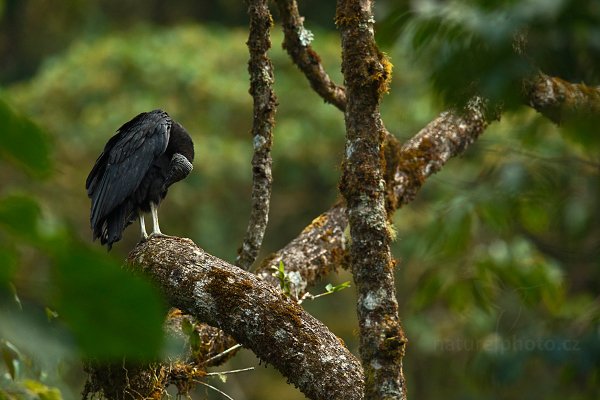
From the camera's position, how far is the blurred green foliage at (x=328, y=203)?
0.60 m

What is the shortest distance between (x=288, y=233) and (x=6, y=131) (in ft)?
34.3

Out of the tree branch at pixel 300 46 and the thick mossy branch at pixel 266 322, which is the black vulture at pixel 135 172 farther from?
the thick mossy branch at pixel 266 322

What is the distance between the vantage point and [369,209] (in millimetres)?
2516

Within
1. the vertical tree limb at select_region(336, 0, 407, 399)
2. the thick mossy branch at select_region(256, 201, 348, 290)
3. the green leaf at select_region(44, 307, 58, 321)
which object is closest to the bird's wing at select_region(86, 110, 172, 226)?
the thick mossy branch at select_region(256, 201, 348, 290)

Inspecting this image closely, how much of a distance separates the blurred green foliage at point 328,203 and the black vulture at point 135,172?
445 millimetres

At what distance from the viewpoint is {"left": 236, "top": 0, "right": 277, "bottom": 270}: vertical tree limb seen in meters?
3.47

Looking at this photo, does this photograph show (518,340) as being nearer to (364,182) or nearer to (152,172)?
(364,182)

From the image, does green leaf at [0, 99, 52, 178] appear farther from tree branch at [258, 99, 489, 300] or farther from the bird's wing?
the bird's wing

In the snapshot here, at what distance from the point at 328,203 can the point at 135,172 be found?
7060mm

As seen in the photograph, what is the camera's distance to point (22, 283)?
1.99 feet

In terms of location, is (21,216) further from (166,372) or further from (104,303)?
(166,372)

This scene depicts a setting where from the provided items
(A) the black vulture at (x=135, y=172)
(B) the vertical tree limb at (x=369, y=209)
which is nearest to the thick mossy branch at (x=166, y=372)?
(B) the vertical tree limb at (x=369, y=209)

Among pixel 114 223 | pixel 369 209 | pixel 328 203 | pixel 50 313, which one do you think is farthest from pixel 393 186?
pixel 328 203

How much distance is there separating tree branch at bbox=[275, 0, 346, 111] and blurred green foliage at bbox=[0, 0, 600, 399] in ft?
1.39
